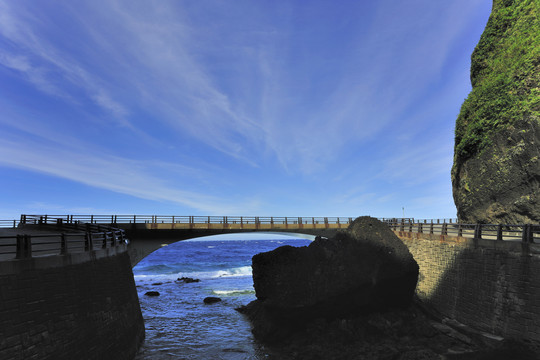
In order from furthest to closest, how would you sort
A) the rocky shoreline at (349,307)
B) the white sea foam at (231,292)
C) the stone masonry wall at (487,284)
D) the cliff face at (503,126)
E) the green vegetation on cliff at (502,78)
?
the white sea foam at (231,292) → the green vegetation on cliff at (502,78) → the cliff face at (503,126) → the rocky shoreline at (349,307) → the stone masonry wall at (487,284)

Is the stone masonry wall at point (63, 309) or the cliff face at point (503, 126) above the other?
the cliff face at point (503, 126)

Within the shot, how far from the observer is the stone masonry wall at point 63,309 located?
771 centimetres

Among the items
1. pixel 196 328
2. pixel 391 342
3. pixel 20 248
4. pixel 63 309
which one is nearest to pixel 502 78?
pixel 391 342

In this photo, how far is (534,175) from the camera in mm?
22859

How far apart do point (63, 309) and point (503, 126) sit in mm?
30415

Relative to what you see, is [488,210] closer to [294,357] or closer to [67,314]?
[294,357]

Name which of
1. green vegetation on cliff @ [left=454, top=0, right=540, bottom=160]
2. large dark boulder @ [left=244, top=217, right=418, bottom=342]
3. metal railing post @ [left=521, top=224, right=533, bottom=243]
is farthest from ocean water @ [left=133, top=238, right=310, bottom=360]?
green vegetation on cliff @ [left=454, top=0, right=540, bottom=160]

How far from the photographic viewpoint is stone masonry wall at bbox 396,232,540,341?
12.8 metres

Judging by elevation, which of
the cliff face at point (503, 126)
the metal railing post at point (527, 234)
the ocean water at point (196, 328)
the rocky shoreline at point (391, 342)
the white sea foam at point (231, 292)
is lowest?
the white sea foam at point (231, 292)

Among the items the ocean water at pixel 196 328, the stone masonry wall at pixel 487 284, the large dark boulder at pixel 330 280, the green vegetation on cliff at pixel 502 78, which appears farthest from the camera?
the green vegetation on cliff at pixel 502 78

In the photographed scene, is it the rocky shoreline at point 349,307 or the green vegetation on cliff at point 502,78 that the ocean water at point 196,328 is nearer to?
the rocky shoreline at point 349,307

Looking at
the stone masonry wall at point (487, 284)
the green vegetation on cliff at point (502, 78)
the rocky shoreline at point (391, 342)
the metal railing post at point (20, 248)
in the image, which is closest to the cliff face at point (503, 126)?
the green vegetation on cliff at point (502, 78)

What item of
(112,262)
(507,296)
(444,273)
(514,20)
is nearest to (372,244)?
(444,273)

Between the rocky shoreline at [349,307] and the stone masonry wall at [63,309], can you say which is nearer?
the stone masonry wall at [63,309]
